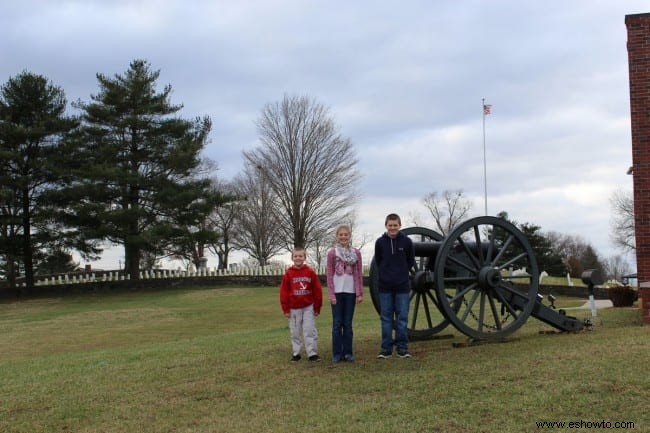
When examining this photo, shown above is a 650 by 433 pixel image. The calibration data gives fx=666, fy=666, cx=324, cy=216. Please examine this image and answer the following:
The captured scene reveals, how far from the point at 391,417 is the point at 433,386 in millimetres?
918

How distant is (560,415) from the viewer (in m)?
4.73

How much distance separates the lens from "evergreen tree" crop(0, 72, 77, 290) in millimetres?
33062

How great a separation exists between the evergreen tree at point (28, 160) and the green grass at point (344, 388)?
25.6 m

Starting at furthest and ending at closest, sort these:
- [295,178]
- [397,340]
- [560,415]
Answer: [295,178] → [397,340] → [560,415]

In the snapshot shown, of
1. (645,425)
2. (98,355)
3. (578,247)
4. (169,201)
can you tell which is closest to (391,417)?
(645,425)

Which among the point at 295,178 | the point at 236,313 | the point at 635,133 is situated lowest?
the point at 236,313

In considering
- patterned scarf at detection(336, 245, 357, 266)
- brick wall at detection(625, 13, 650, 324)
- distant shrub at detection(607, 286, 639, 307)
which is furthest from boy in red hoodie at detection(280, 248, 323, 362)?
distant shrub at detection(607, 286, 639, 307)

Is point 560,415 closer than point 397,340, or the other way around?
point 560,415

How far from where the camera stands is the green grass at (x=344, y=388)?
496 cm

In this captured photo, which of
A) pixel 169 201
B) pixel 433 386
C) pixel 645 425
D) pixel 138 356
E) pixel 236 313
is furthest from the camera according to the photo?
pixel 169 201

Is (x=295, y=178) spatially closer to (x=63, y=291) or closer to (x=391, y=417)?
(x=63, y=291)

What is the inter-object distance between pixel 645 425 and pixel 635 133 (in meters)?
7.03

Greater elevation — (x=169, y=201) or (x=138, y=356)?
(x=169, y=201)

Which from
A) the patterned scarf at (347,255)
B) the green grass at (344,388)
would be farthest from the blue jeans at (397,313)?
the patterned scarf at (347,255)
